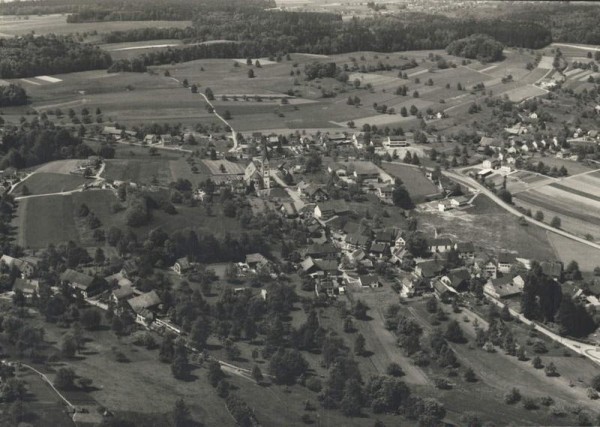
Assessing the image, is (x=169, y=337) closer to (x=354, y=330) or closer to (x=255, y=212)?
(x=354, y=330)

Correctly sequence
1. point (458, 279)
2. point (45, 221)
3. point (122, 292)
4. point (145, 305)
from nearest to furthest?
point (145, 305), point (122, 292), point (458, 279), point (45, 221)

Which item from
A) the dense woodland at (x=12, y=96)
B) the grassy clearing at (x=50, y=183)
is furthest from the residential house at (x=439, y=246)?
the dense woodland at (x=12, y=96)

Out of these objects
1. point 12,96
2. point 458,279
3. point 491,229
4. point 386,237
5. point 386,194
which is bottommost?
point 491,229

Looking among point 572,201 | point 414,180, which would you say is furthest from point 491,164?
point 572,201

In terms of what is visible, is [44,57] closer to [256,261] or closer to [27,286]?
[27,286]

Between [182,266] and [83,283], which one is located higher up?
[83,283]

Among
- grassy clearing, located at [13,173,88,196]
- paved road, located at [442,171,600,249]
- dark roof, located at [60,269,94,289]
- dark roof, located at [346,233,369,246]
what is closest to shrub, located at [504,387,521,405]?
dark roof, located at [346,233,369,246]

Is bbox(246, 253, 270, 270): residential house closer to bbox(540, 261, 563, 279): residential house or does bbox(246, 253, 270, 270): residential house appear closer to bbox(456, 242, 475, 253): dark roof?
bbox(456, 242, 475, 253): dark roof

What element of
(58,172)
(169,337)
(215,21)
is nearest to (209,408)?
(169,337)
